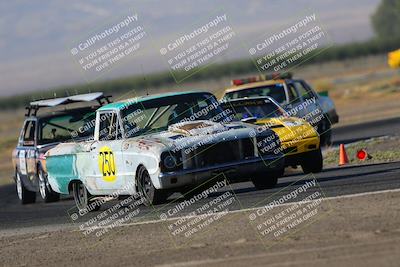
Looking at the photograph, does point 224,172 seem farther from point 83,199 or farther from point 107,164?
point 83,199

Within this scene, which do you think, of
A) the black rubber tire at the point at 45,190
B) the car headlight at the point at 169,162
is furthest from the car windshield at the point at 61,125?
the car headlight at the point at 169,162

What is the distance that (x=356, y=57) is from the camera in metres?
120

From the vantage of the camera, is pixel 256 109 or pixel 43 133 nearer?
pixel 256 109

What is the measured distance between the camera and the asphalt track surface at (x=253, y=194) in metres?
13.6

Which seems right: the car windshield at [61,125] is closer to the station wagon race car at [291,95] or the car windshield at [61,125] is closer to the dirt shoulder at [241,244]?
the station wagon race car at [291,95]

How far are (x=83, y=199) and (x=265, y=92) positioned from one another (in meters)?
7.01

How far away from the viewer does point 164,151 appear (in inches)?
539

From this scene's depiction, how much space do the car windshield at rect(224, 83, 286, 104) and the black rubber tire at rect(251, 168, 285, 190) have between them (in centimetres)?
645

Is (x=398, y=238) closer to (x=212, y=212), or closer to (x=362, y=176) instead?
(x=212, y=212)

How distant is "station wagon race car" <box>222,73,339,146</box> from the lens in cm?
2159

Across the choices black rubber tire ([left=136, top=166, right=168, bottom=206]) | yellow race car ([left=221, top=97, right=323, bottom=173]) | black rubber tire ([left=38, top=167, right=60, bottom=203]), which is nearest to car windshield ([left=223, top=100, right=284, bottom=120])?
yellow race car ([left=221, top=97, right=323, bottom=173])

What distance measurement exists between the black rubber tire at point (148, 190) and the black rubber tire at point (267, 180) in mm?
1540

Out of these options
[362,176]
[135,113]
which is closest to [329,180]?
[362,176]

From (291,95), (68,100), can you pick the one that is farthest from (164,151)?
(291,95)
